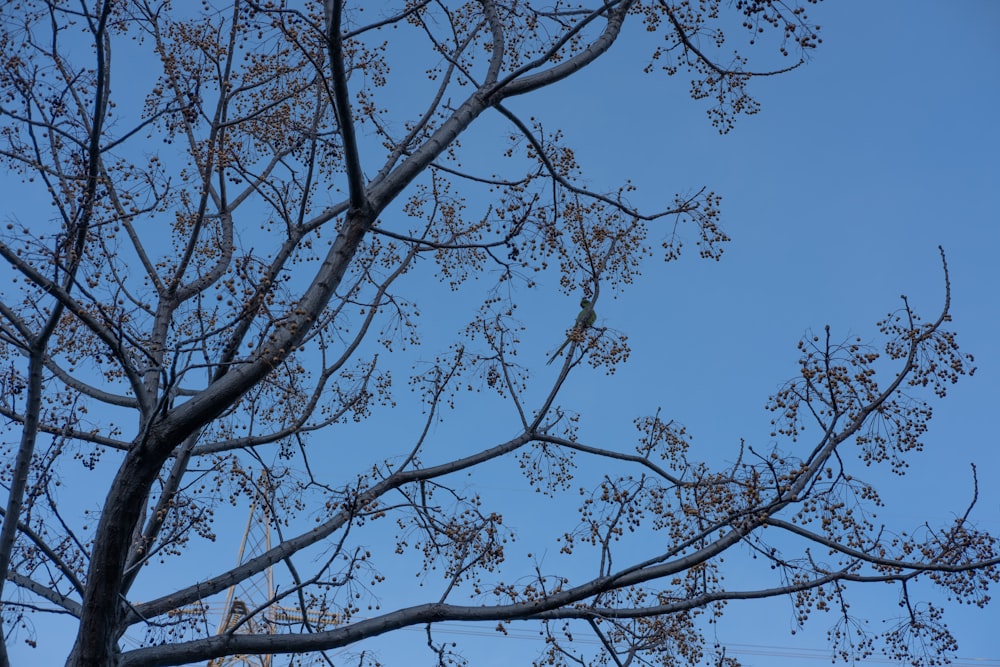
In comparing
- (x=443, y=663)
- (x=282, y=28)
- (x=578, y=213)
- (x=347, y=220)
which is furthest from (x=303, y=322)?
(x=578, y=213)

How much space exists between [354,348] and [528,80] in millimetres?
3201

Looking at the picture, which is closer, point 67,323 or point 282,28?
point 282,28

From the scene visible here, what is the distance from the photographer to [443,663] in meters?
7.07

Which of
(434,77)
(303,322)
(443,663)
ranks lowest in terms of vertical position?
(443,663)

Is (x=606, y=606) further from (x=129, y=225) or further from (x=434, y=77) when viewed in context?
(x=129, y=225)

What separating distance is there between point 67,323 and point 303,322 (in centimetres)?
386

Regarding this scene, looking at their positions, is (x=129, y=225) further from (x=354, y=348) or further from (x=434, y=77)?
(x=434, y=77)

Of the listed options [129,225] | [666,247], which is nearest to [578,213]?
[666,247]

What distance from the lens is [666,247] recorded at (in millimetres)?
8812

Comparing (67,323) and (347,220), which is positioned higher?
(67,323)

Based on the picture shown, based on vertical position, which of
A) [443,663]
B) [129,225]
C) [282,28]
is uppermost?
[129,225]

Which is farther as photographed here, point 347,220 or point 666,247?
point 666,247

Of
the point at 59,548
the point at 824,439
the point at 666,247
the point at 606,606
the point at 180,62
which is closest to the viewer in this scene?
the point at 824,439

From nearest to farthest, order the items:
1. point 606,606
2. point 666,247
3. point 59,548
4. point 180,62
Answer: point 606,606 → point 59,548 → point 180,62 → point 666,247
